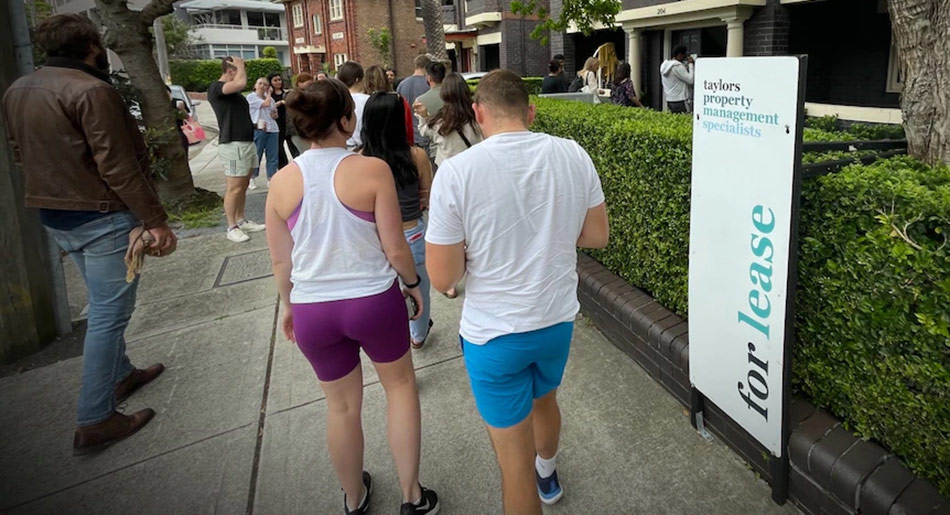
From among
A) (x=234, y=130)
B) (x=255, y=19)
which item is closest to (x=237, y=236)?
(x=234, y=130)

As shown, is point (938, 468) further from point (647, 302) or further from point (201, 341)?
point (201, 341)

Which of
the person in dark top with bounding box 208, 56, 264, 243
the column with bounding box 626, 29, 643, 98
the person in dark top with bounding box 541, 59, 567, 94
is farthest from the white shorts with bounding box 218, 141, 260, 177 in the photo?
the column with bounding box 626, 29, 643, 98

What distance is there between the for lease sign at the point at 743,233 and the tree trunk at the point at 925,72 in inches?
41.6

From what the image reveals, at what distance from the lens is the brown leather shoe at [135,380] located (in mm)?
3436

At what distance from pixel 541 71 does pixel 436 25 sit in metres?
11.4

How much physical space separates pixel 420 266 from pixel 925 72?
2.76 meters

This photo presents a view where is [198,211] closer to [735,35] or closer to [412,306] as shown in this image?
[412,306]

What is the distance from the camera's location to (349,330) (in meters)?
2.17

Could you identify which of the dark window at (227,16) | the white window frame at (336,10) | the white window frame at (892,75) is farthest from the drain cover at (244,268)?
the dark window at (227,16)

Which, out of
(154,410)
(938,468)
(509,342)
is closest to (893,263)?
(938,468)

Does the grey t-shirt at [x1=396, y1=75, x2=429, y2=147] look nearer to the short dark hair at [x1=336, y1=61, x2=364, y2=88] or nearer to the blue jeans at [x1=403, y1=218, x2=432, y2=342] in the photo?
the short dark hair at [x1=336, y1=61, x2=364, y2=88]

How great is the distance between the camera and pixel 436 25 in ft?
38.0

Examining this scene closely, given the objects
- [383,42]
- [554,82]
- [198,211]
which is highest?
[383,42]

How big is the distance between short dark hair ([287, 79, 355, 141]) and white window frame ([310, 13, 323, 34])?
39.0 m
